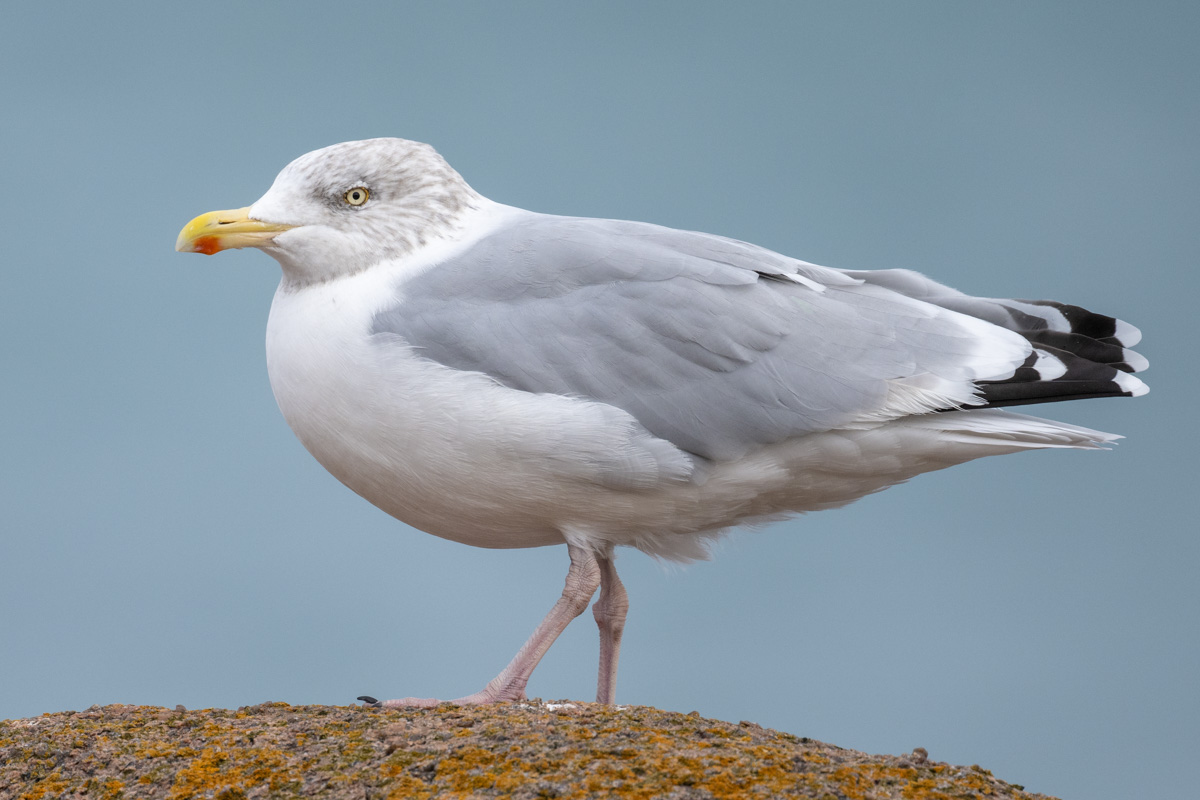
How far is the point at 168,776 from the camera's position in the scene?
4.41m

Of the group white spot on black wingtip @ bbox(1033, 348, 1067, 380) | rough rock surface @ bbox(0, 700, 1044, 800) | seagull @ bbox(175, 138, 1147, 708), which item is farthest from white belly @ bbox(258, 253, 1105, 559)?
rough rock surface @ bbox(0, 700, 1044, 800)

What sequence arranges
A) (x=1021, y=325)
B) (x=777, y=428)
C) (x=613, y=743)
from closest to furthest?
(x=613, y=743) → (x=777, y=428) → (x=1021, y=325)

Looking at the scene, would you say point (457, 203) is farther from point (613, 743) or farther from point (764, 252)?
point (613, 743)

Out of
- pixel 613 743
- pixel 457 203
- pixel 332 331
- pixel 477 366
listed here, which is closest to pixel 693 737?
pixel 613 743

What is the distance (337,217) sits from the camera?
567cm

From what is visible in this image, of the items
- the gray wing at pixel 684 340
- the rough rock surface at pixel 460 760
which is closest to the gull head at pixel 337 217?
the gray wing at pixel 684 340

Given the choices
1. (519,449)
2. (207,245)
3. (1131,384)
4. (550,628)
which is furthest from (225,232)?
(1131,384)

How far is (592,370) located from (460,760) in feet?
5.89

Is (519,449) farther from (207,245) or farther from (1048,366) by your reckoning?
(1048,366)

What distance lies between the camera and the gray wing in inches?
206

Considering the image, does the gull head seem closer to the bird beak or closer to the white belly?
the bird beak

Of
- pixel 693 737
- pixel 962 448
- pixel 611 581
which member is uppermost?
pixel 962 448

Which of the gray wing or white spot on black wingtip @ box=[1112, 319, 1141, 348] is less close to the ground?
white spot on black wingtip @ box=[1112, 319, 1141, 348]

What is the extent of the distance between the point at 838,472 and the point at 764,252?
45.2 inches
